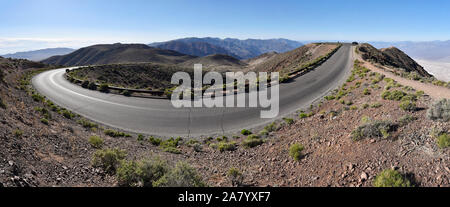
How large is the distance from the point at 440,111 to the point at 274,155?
22.9 feet

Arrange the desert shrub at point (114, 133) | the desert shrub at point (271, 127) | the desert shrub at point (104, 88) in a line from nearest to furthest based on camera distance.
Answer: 1. the desert shrub at point (114, 133)
2. the desert shrub at point (271, 127)
3. the desert shrub at point (104, 88)

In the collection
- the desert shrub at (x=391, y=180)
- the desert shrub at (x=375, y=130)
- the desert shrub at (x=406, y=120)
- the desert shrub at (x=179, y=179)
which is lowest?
the desert shrub at (x=179, y=179)

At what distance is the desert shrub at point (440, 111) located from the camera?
293 inches

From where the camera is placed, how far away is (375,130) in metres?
8.01

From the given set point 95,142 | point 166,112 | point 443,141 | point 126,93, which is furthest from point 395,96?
point 126,93

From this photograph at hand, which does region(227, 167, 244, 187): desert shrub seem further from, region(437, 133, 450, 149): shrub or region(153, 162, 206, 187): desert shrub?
region(437, 133, 450, 149): shrub

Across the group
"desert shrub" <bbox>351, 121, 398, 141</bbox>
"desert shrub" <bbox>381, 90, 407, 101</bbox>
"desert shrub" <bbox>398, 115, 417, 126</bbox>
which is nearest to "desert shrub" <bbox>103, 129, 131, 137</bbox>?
"desert shrub" <bbox>351, 121, 398, 141</bbox>

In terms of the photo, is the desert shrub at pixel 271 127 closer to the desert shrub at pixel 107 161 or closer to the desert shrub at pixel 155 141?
the desert shrub at pixel 155 141

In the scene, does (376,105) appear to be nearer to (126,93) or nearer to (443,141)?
(443,141)

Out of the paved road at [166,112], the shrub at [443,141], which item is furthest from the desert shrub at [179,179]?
the shrub at [443,141]

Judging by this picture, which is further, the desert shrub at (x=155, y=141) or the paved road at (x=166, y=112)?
the paved road at (x=166, y=112)

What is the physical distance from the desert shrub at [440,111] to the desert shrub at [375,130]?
4.86 feet
